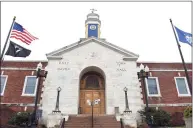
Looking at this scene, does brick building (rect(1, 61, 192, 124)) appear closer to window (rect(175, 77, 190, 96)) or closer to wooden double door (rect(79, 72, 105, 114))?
window (rect(175, 77, 190, 96))

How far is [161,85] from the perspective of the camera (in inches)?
920

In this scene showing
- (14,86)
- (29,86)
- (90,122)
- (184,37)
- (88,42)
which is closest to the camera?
(184,37)

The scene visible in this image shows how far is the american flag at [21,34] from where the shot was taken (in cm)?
1515

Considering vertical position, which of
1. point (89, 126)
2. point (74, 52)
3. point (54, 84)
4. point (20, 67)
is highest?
point (74, 52)

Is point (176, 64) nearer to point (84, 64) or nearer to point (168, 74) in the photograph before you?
point (168, 74)

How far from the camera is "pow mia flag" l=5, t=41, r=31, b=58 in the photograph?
46.5ft

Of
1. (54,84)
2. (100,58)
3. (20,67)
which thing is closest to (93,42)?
(100,58)

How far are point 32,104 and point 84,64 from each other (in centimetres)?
631

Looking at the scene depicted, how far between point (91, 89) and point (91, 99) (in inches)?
42.9

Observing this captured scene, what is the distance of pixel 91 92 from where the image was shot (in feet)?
76.2

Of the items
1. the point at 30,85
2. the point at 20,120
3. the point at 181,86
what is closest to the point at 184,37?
the point at 181,86

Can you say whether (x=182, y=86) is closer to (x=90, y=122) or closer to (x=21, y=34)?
(x=90, y=122)

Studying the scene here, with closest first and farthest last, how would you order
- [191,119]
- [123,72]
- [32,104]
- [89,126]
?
[191,119] → [89,126] → [32,104] → [123,72]

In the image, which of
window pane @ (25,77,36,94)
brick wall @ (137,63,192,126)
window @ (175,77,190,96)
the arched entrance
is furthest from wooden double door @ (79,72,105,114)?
window @ (175,77,190,96)
